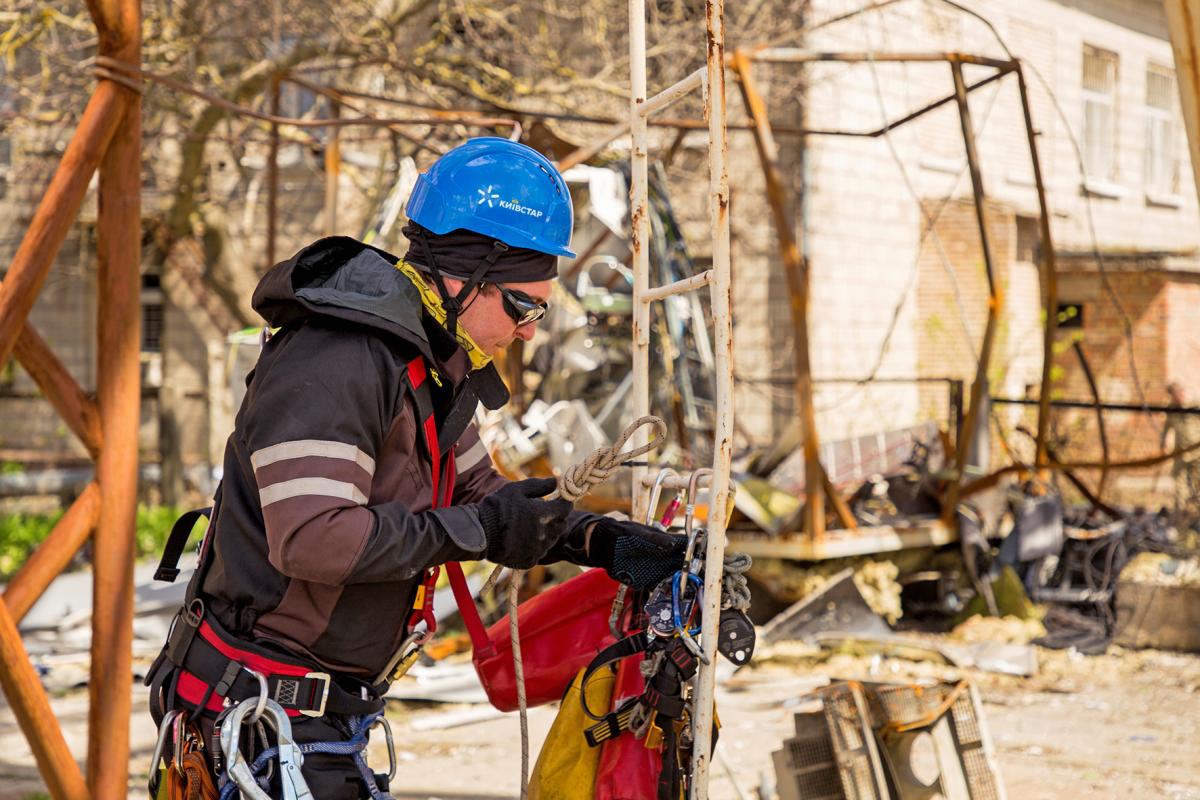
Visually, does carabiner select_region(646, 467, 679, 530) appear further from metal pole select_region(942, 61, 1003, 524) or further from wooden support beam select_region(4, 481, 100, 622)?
metal pole select_region(942, 61, 1003, 524)

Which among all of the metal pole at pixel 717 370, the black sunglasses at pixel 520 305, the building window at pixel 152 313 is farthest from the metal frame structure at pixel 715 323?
the building window at pixel 152 313

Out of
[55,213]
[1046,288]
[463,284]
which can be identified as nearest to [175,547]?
[463,284]

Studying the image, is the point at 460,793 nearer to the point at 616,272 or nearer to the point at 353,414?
the point at 353,414

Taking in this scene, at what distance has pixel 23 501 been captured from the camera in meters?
15.4

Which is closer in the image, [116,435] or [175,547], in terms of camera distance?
[175,547]

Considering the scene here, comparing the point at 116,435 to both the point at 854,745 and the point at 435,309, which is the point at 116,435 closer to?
the point at 435,309

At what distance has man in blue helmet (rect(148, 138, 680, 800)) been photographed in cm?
230

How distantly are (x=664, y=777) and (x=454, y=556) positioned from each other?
728 millimetres

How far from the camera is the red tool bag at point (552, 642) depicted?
10.2 ft

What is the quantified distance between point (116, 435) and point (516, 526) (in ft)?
6.63

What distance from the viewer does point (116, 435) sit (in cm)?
404

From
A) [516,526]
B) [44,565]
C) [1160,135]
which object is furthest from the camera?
[1160,135]

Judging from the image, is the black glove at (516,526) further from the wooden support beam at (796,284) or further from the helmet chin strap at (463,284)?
the wooden support beam at (796,284)

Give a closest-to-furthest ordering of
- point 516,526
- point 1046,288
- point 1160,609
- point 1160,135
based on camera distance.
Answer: point 516,526
point 1046,288
point 1160,609
point 1160,135
